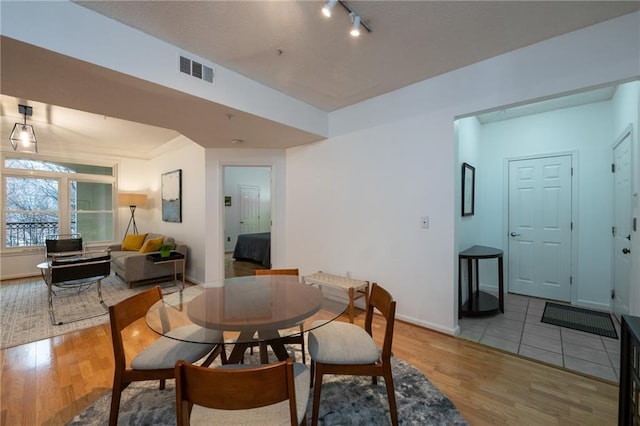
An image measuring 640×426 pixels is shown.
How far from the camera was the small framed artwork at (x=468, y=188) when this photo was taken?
3287 millimetres

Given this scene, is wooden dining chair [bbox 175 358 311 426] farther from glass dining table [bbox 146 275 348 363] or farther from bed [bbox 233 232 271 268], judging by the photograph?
bed [bbox 233 232 271 268]

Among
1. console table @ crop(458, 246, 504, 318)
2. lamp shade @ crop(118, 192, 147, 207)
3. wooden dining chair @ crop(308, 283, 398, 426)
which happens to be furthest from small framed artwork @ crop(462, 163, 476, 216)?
lamp shade @ crop(118, 192, 147, 207)

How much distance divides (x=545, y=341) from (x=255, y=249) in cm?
508

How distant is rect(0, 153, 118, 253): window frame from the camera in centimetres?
471

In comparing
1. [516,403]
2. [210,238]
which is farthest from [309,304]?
[210,238]

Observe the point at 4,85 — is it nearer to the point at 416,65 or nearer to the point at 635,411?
the point at 416,65

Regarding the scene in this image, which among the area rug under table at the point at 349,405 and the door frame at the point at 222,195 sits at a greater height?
the door frame at the point at 222,195

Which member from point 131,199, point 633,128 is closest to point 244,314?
point 633,128

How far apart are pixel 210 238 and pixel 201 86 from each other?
2.48 m

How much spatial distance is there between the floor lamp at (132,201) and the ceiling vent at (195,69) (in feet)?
15.3

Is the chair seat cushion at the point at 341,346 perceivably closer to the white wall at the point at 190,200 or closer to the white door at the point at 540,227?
the white wall at the point at 190,200

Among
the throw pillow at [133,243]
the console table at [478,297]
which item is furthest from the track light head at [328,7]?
the throw pillow at [133,243]

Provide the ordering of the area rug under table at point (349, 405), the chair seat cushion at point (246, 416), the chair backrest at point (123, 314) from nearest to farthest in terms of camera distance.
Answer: the chair seat cushion at point (246, 416) → the chair backrest at point (123, 314) → the area rug under table at point (349, 405)

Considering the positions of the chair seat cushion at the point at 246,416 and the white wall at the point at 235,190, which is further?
the white wall at the point at 235,190
